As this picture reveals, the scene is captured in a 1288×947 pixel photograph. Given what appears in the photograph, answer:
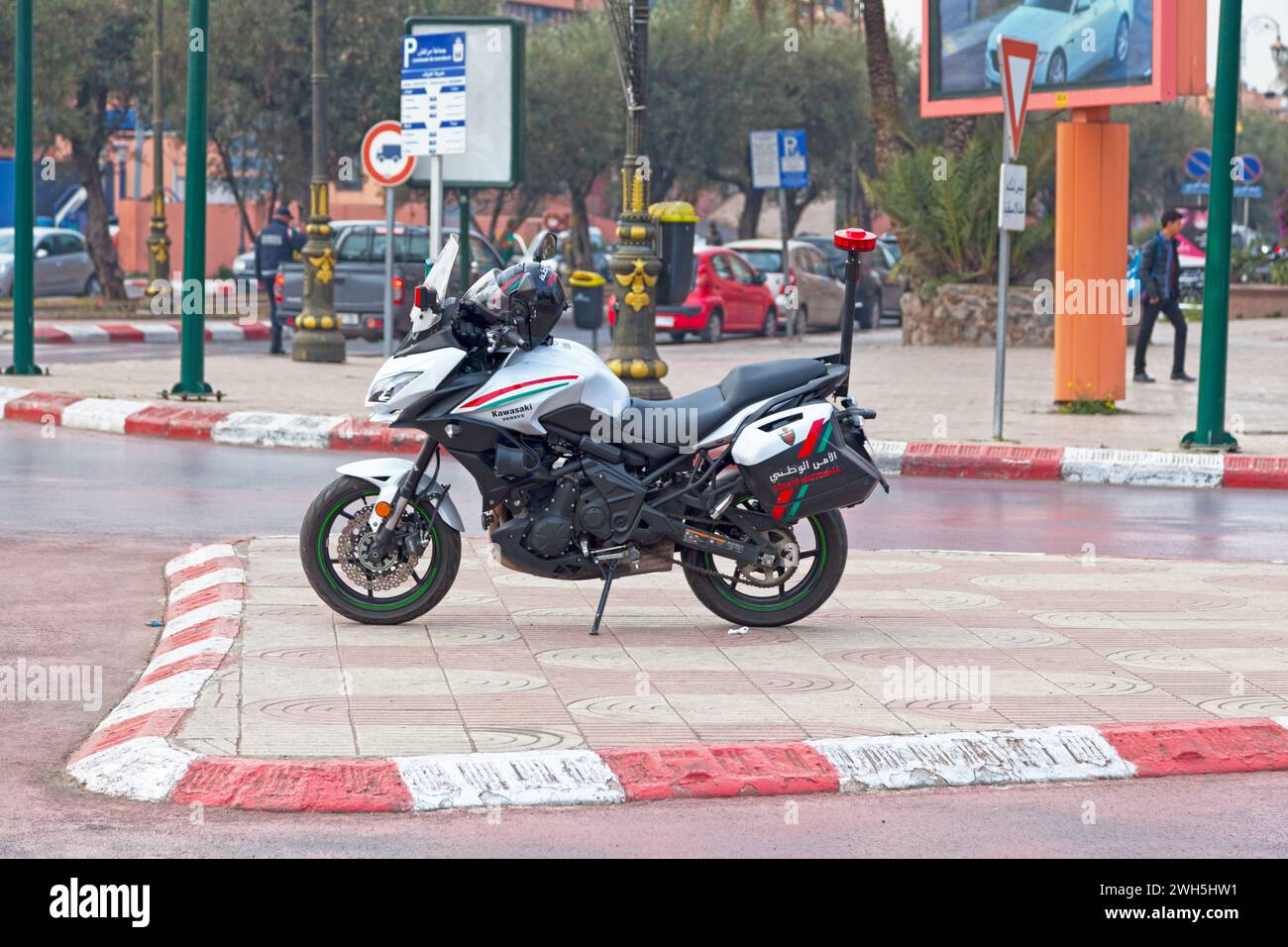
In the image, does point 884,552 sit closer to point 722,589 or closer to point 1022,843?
point 722,589

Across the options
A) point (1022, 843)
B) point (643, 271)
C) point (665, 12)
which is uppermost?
point (665, 12)

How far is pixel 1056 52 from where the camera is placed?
18344 millimetres

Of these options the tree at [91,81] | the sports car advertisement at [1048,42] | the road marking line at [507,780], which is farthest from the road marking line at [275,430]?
the tree at [91,81]

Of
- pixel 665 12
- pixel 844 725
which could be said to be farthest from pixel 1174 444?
pixel 665 12

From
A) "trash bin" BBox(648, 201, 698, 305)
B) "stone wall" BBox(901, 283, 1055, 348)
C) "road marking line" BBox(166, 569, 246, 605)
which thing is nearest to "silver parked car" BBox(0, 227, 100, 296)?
"stone wall" BBox(901, 283, 1055, 348)

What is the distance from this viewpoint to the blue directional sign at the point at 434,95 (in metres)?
18.3

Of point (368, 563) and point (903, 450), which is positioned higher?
point (368, 563)

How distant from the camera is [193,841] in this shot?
17.2 feet

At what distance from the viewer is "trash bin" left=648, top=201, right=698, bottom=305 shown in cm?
1798

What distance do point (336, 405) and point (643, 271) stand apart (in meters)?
2.82

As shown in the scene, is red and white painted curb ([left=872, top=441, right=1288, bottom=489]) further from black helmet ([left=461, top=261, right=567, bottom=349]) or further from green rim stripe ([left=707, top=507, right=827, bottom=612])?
black helmet ([left=461, top=261, right=567, bottom=349])

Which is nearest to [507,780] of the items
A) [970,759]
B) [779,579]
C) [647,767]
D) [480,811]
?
[480,811]

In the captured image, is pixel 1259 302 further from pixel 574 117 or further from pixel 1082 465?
pixel 1082 465

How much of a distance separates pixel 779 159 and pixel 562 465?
21.0 m
